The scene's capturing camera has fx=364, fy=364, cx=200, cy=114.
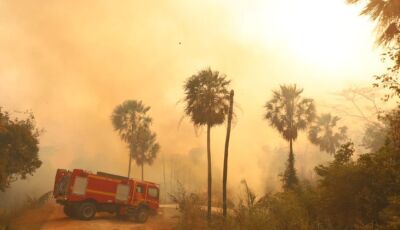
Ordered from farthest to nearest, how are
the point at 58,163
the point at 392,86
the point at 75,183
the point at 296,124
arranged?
the point at 58,163
the point at 296,124
the point at 75,183
the point at 392,86

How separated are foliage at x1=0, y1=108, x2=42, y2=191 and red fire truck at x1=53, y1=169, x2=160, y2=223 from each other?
8922mm

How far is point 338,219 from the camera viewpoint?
48.7 feet

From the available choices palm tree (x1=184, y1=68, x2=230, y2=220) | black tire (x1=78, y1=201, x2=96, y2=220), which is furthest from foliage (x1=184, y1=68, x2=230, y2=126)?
black tire (x1=78, y1=201, x2=96, y2=220)

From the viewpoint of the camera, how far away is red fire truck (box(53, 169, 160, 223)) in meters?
23.5

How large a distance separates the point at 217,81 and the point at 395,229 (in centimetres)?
2022

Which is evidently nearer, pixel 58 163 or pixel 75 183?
pixel 75 183

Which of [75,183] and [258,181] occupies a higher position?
[258,181]

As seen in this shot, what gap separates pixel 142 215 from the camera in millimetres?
26031

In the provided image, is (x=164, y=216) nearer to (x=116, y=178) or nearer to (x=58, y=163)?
(x=116, y=178)

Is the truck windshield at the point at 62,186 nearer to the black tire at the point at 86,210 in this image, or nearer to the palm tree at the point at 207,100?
the black tire at the point at 86,210

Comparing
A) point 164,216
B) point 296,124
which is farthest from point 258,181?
point 164,216

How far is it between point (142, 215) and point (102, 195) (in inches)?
132

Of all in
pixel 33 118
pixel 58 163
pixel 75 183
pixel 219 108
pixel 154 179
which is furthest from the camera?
pixel 154 179

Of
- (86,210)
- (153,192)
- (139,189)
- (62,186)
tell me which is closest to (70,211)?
(86,210)
